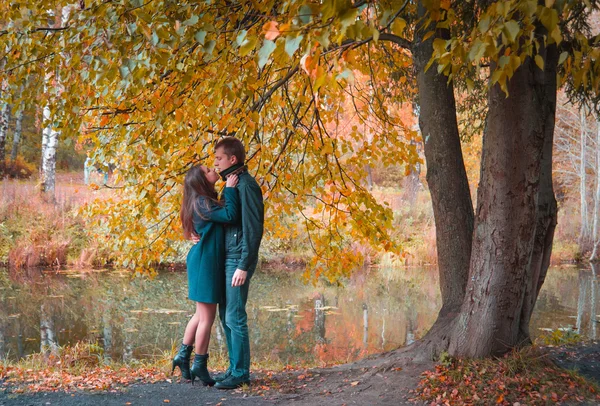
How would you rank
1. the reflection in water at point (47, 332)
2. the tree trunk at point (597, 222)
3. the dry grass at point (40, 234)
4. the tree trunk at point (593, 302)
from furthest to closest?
1. the tree trunk at point (597, 222)
2. the dry grass at point (40, 234)
3. the tree trunk at point (593, 302)
4. the reflection in water at point (47, 332)

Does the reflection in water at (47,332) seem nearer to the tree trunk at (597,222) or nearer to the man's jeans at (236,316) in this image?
the man's jeans at (236,316)

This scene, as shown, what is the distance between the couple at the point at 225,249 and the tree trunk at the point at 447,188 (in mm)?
1800

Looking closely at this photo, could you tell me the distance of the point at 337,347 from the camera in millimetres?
9289

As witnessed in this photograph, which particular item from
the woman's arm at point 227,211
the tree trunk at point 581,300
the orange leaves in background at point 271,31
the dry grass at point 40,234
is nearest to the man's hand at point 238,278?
the woman's arm at point 227,211

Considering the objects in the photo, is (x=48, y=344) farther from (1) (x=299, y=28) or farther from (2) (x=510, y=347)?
(1) (x=299, y=28)

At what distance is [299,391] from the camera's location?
186 inches

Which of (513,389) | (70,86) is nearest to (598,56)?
(513,389)

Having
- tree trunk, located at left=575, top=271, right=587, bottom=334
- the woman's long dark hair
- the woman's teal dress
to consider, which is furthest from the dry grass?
tree trunk, located at left=575, top=271, right=587, bottom=334

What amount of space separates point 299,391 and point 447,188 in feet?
7.33

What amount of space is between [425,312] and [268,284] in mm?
4210

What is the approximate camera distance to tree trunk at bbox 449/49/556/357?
4.45 meters

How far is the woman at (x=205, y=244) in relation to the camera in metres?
4.59

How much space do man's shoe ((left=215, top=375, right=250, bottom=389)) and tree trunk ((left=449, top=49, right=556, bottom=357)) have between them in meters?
1.75

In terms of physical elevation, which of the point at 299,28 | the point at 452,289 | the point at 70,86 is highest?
the point at 70,86
